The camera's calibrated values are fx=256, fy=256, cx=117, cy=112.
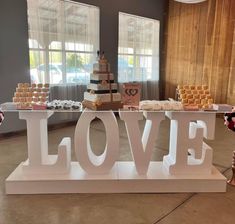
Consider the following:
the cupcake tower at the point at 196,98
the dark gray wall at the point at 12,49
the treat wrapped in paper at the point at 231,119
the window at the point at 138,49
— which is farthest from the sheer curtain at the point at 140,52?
the treat wrapped in paper at the point at 231,119

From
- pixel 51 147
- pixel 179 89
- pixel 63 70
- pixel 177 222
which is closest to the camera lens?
pixel 177 222

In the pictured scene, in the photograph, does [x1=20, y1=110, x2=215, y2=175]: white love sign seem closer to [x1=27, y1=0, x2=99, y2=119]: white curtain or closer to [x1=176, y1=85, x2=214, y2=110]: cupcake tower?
[x1=176, y1=85, x2=214, y2=110]: cupcake tower

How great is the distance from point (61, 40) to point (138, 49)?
2.03 m

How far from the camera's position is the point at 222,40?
5.42m

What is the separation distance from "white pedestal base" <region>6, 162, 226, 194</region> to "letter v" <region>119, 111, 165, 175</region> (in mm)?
158

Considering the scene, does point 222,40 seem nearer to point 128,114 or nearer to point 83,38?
point 83,38

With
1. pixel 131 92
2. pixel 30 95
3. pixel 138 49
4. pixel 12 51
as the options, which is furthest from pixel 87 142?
pixel 138 49

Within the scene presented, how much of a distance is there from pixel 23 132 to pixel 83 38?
82.0 inches

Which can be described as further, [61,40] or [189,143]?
[61,40]

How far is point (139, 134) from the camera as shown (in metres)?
2.40

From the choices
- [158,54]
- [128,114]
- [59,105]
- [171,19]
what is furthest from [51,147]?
[171,19]

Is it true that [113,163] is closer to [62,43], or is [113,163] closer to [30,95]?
[30,95]

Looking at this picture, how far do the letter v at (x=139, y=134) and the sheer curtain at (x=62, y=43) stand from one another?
262 centimetres

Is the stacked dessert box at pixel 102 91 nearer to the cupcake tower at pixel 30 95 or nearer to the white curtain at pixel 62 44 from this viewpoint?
the cupcake tower at pixel 30 95
